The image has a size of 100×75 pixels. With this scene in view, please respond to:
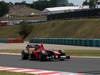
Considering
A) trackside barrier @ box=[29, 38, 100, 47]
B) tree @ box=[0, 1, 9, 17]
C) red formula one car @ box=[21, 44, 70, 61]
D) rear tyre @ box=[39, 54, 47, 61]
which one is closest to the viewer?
red formula one car @ box=[21, 44, 70, 61]

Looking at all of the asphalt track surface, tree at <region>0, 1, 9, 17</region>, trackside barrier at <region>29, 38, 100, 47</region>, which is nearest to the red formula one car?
the asphalt track surface

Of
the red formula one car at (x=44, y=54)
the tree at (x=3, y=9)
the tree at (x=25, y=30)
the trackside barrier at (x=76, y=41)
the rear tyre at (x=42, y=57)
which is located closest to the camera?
the red formula one car at (x=44, y=54)

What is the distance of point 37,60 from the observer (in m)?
19.6

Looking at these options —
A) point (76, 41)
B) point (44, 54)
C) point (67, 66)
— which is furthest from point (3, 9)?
point (67, 66)

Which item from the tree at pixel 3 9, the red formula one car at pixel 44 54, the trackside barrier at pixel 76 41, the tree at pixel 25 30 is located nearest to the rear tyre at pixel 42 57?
the red formula one car at pixel 44 54

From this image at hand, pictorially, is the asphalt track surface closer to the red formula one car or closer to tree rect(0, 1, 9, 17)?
the red formula one car

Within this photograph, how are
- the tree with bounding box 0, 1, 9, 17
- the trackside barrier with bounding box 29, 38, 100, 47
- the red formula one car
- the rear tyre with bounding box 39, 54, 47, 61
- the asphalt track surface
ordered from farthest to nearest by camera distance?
1. the tree with bounding box 0, 1, 9, 17
2. the trackside barrier with bounding box 29, 38, 100, 47
3. the rear tyre with bounding box 39, 54, 47, 61
4. the red formula one car
5. the asphalt track surface

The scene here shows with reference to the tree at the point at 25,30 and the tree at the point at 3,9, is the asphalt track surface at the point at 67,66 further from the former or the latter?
the tree at the point at 3,9

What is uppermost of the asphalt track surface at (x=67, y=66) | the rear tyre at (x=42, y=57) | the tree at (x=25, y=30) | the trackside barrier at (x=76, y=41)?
the asphalt track surface at (x=67, y=66)

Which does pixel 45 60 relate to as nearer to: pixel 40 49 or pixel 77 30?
pixel 40 49

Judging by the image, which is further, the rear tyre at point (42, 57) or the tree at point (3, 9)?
the tree at point (3, 9)

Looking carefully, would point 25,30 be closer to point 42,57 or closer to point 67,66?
point 42,57

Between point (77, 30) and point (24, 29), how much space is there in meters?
14.3

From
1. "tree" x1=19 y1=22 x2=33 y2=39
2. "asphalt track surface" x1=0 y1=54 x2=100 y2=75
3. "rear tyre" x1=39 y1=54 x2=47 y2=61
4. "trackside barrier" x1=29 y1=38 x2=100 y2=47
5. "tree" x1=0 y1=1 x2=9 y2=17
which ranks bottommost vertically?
"tree" x1=0 y1=1 x2=9 y2=17
